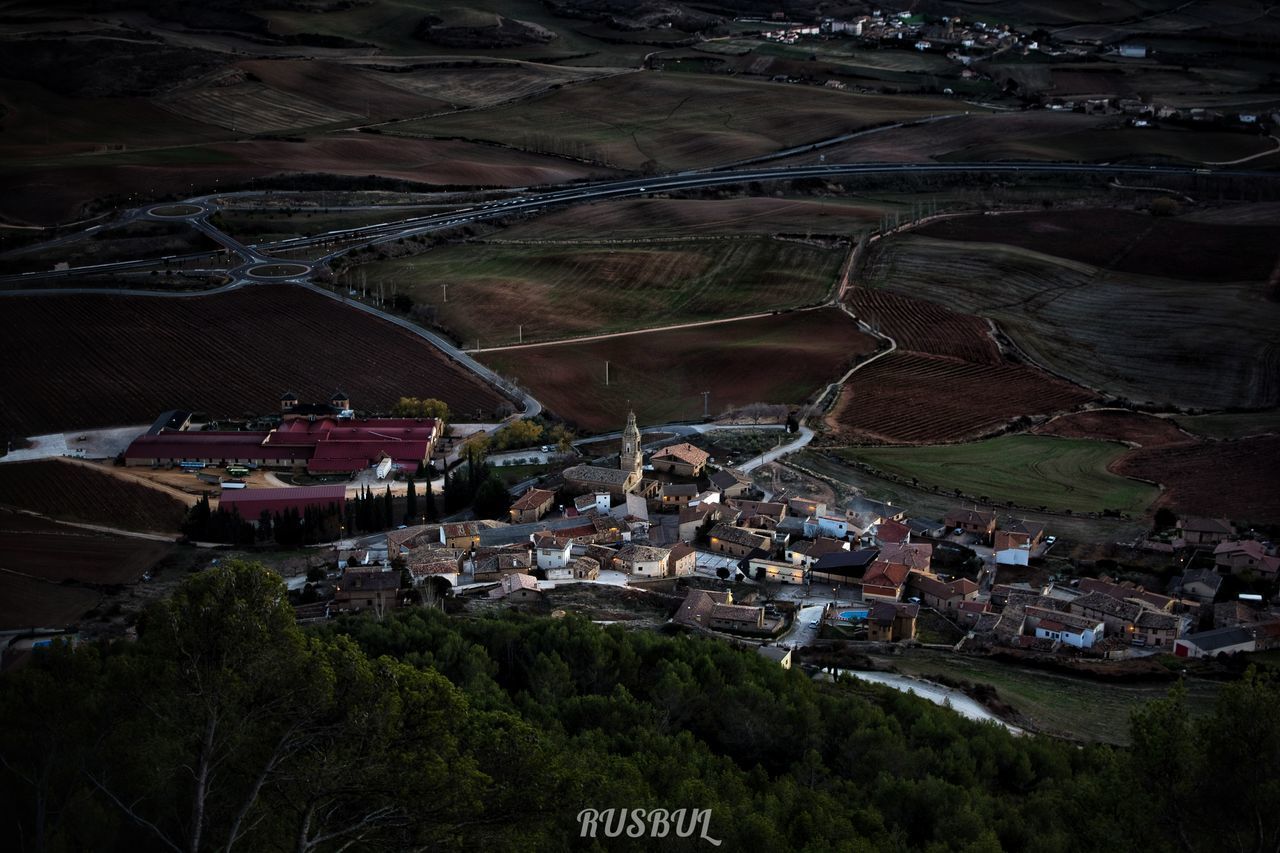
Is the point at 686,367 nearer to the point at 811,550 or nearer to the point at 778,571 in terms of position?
the point at 811,550

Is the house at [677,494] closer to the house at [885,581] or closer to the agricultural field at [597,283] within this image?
the house at [885,581]

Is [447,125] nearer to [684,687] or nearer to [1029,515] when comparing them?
[1029,515]

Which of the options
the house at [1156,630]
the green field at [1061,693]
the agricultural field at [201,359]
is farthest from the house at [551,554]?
the agricultural field at [201,359]

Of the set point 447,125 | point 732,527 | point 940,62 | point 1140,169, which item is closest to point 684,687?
point 732,527

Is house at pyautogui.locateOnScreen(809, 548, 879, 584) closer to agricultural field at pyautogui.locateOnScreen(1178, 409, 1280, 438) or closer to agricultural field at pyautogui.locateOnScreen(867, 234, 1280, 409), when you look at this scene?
agricultural field at pyautogui.locateOnScreen(1178, 409, 1280, 438)

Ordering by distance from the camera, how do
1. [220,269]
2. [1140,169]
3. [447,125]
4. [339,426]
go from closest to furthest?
[339,426], [220,269], [1140,169], [447,125]

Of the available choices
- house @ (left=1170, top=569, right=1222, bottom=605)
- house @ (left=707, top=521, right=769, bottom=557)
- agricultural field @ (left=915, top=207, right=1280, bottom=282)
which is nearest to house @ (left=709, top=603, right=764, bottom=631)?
house @ (left=707, top=521, right=769, bottom=557)
